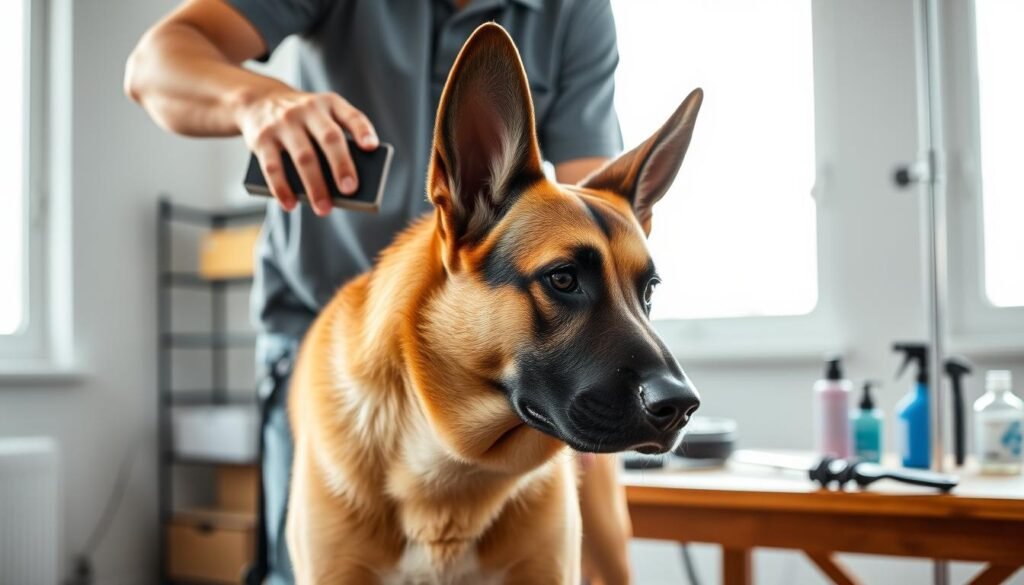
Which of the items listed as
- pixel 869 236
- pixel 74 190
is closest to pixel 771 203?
pixel 869 236

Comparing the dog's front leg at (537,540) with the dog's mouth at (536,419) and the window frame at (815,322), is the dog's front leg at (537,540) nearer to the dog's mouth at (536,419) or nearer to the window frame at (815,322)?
the dog's mouth at (536,419)

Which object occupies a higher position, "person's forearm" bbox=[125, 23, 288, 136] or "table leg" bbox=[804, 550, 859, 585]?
"person's forearm" bbox=[125, 23, 288, 136]

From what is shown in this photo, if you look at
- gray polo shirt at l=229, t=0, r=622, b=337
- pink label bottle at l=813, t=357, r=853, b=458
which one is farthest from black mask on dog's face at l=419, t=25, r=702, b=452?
pink label bottle at l=813, t=357, r=853, b=458

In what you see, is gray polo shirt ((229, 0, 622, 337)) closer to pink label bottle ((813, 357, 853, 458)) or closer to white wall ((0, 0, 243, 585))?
pink label bottle ((813, 357, 853, 458))

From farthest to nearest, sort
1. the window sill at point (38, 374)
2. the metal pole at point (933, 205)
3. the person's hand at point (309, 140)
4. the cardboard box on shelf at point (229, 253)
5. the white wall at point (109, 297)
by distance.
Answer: the cardboard box on shelf at point (229, 253), the white wall at point (109, 297), the window sill at point (38, 374), the metal pole at point (933, 205), the person's hand at point (309, 140)

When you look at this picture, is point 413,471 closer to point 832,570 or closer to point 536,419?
point 536,419

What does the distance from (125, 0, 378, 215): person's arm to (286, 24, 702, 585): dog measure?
0.09 m

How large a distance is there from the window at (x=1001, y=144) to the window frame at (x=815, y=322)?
1.08ft

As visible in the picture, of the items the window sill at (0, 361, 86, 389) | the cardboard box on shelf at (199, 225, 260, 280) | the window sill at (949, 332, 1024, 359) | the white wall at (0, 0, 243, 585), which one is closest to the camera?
the window sill at (949, 332, 1024, 359)

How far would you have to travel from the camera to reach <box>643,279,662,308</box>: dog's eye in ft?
2.21

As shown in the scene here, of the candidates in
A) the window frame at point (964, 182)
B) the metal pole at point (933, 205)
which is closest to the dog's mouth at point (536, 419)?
the metal pole at point (933, 205)

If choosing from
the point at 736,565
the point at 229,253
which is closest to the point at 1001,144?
the point at 736,565

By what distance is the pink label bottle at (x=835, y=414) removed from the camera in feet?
5.17

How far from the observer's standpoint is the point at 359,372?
2.36 ft
